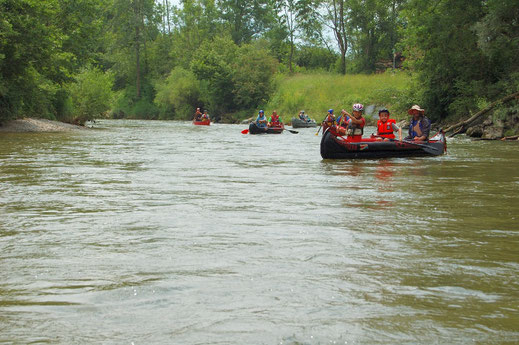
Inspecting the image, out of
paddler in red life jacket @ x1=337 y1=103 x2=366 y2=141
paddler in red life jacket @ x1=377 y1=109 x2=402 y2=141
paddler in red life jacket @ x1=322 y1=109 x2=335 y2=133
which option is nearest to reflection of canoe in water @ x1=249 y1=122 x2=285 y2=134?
paddler in red life jacket @ x1=322 y1=109 x2=335 y2=133

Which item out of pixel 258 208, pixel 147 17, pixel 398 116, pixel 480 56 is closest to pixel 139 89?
pixel 147 17

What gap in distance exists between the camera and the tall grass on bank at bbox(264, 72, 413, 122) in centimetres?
4069

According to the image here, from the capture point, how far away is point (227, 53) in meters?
59.1

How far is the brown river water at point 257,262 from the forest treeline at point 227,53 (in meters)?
16.8

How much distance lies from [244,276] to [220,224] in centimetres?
205

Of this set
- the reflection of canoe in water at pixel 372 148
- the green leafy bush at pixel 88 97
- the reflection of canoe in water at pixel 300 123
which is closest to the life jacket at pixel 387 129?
the reflection of canoe in water at pixel 372 148

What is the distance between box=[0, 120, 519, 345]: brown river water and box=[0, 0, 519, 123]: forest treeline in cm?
1685

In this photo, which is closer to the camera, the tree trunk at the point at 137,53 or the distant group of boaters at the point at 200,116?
the distant group of boaters at the point at 200,116

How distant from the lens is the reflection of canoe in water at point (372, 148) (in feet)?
48.1

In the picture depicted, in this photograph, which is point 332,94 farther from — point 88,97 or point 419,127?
point 419,127

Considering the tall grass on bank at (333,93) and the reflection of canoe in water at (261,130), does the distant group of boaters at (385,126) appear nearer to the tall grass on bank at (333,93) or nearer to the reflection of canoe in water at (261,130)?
the reflection of canoe in water at (261,130)

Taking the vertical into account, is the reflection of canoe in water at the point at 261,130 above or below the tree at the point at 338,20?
below

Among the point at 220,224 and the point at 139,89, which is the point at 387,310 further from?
the point at 139,89

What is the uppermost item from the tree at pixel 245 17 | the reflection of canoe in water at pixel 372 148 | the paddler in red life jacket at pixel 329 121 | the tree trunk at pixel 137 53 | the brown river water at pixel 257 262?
the tree at pixel 245 17
